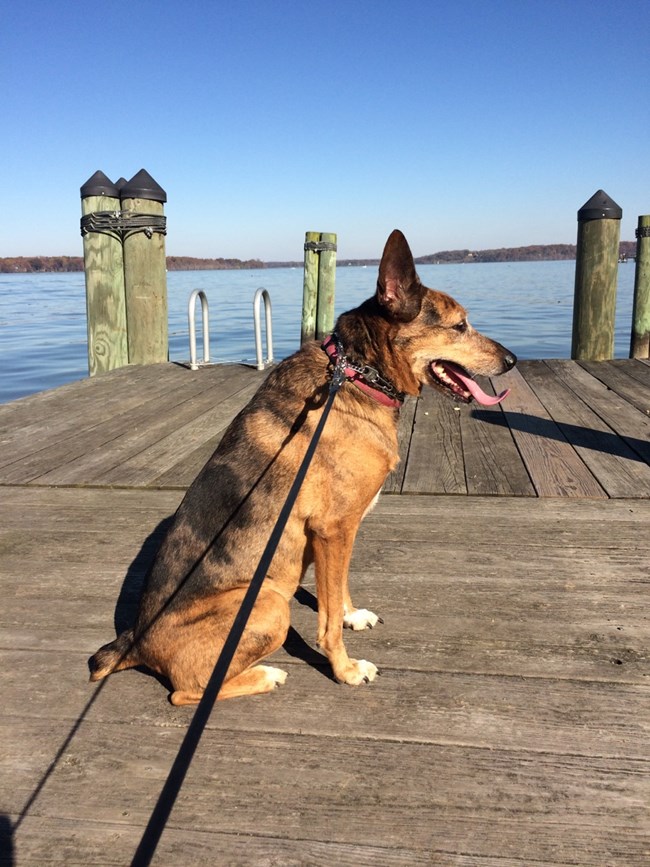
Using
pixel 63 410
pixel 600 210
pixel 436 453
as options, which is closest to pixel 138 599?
pixel 436 453

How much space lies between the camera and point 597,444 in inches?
206

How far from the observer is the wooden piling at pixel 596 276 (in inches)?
338

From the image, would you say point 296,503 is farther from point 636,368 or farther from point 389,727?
point 636,368

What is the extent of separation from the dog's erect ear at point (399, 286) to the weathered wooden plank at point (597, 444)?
2.16 m

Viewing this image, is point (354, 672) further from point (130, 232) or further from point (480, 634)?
point (130, 232)

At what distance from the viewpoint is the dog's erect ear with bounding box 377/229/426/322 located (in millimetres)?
2719

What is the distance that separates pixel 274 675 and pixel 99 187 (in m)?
7.18

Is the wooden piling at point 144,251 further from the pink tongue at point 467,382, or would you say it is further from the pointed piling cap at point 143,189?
the pink tongue at point 467,382

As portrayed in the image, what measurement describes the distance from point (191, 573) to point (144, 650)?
0.32 m

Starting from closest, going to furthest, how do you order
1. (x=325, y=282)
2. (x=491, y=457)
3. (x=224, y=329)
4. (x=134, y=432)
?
(x=491, y=457) < (x=134, y=432) < (x=325, y=282) < (x=224, y=329)

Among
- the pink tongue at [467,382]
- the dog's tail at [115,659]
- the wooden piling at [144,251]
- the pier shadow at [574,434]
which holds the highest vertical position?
the wooden piling at [144,251]

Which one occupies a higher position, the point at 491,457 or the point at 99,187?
the point at 99,187

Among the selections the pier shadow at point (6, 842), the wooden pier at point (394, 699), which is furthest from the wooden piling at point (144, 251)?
the pier shadow at point (6, 842)

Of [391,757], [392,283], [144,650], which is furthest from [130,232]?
[391,757]
